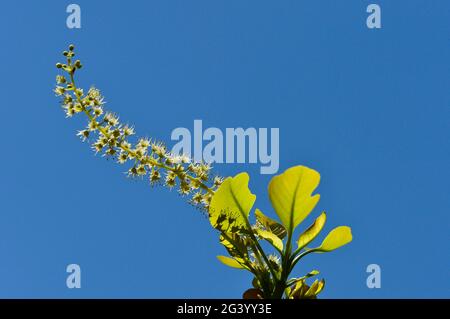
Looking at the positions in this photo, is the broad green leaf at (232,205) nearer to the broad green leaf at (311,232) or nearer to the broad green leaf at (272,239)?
the broad green leaf at (272,239)

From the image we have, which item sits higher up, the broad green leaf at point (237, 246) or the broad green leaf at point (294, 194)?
the broad green leaf at point (294, 194)

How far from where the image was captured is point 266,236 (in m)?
2.21

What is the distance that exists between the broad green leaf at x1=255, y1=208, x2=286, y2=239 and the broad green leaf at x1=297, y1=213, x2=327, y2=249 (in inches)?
3.1

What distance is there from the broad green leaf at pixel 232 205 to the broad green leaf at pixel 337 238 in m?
0.29

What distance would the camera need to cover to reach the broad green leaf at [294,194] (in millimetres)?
2143

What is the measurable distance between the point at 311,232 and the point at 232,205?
314 mm

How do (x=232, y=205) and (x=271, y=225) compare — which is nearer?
(x=232, y=205)

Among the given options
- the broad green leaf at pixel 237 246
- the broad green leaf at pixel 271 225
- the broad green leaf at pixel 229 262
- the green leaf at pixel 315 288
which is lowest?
the green leaf at pixel 315 288

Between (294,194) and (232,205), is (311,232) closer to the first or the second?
(294,194)

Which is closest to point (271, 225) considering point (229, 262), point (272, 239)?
point (272, 239)

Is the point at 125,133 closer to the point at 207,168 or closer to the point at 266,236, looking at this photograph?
the point at 207,168

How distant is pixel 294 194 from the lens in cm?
217

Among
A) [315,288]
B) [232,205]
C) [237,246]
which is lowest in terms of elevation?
[315,288]
